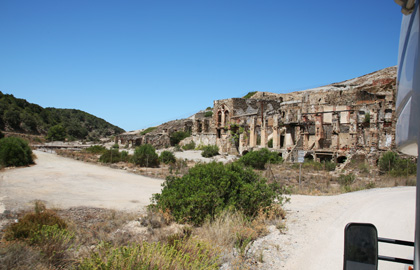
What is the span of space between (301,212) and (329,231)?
2.20m

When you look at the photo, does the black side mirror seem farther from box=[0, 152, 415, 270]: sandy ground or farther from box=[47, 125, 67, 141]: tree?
box=[47, 125, 67, 141]: tree

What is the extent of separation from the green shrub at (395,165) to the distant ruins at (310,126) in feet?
7.66

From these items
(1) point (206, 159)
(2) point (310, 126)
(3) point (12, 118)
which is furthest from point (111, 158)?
(3) point (12, 118)

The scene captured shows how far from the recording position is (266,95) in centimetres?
6656

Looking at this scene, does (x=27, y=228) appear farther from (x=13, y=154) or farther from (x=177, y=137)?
(x=177, y=137)

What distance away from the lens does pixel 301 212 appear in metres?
9.13

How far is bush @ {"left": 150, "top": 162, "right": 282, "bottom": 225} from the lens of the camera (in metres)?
8.00

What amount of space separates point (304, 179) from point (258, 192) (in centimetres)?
1124

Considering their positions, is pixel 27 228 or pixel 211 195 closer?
pixel 27 228

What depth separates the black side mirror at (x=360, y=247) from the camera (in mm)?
1860

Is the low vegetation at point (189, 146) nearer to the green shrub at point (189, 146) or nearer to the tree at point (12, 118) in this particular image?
the green shrub at point (189, 146)

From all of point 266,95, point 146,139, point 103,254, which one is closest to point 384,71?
point 266,95

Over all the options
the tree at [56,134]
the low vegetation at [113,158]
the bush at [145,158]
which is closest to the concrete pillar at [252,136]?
the bush at [145,158]

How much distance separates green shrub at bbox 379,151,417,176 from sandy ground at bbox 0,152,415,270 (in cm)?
847
